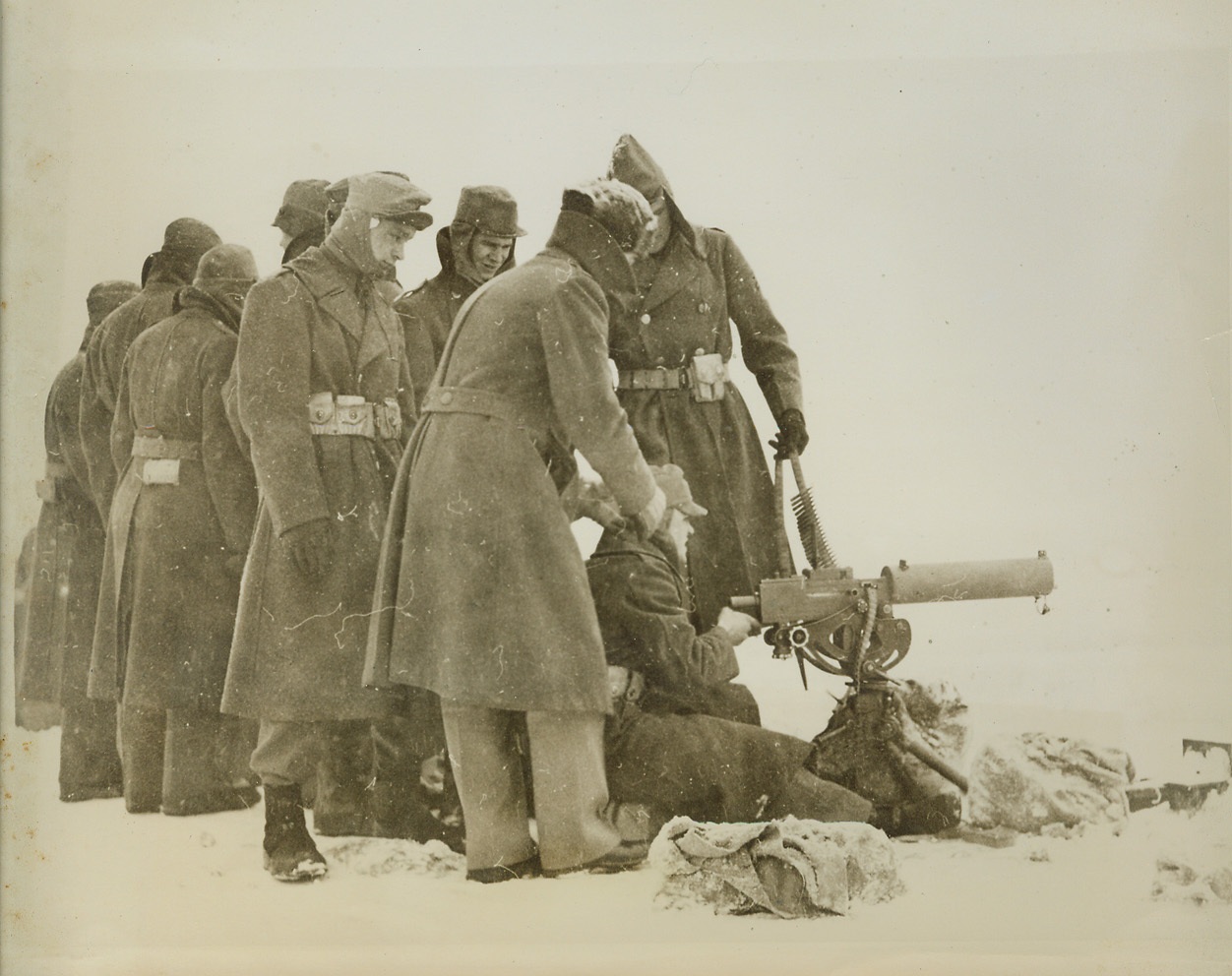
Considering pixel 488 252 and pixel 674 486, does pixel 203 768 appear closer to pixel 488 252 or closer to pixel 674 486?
pixel 674 486

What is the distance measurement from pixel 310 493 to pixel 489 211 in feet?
2.76

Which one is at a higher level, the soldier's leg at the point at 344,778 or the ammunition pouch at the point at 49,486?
the ammunition pouch at the point at 49,486

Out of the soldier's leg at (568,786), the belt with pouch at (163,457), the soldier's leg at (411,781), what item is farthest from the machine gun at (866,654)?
the belt with pouch at (163,457)

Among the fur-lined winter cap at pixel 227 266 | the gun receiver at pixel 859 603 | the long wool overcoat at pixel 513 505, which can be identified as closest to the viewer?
the long wool overcoat at pixel 513 505

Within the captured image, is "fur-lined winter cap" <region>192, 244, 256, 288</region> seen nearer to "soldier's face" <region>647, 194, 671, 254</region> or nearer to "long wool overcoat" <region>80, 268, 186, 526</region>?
"long wool overcoat" <region>80, 268, 186, 526</region>

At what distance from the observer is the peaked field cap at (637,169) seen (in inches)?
→ 122

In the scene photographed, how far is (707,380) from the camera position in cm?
312

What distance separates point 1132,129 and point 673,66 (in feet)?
4.06

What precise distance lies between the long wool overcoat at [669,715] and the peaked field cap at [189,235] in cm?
134

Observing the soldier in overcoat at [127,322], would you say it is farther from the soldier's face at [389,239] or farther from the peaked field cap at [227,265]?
the soldier's face at [389,239]

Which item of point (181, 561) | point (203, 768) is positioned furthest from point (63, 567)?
point (203, 768)

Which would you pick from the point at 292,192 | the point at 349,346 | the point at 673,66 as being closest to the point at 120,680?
the point at 349,346

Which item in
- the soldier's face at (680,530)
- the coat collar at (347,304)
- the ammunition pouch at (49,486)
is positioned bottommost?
the soldier's face at (680,530)

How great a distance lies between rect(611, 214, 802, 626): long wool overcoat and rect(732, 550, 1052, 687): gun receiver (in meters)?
0.10
